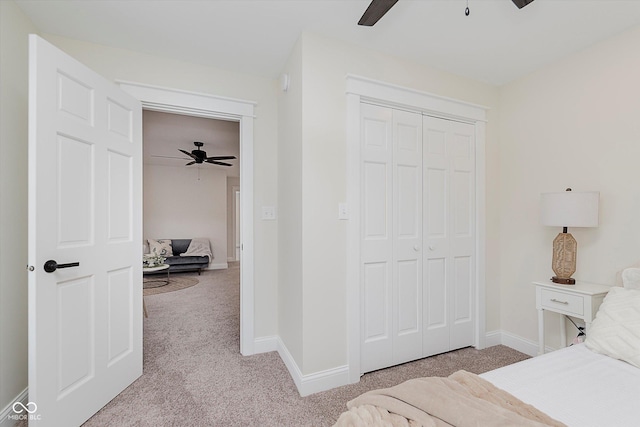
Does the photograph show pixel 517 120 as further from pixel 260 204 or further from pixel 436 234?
pixel 260 204

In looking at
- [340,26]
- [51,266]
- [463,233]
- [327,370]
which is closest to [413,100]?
[340,26]

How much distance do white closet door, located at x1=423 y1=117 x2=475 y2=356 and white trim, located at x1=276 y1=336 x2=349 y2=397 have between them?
0.81m

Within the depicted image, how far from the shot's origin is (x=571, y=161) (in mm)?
2281

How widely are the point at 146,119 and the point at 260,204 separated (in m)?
2.54

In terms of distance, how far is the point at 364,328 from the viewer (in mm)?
2201

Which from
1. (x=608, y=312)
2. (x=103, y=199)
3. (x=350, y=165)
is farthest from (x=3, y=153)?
(x=608, y=312)

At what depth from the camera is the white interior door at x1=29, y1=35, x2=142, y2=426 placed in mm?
1503

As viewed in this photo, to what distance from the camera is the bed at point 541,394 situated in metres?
0.87

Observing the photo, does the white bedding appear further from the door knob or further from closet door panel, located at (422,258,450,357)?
the door knob

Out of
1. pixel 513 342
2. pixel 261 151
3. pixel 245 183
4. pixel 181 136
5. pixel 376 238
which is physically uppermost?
pixel 181 136

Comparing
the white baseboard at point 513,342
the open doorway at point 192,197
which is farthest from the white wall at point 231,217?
the white baseboard at point 513,342

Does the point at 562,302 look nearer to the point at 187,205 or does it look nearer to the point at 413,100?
the point at 413,100

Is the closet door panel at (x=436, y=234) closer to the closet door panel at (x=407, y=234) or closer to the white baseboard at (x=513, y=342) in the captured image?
the closet door panel at (x=407, y=234)

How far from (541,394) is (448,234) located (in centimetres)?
158
